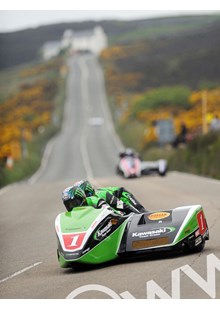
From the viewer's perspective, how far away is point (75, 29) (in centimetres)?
1298

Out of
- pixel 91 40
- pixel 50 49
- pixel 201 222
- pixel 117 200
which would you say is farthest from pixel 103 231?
pixel 91 40

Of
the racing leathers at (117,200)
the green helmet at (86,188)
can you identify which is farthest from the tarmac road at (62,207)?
the green helmet at (86,188)

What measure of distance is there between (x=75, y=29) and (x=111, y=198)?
2.78 metres

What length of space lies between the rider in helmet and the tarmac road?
1.24 ft

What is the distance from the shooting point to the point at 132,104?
16.6m

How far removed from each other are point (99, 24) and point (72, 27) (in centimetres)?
37

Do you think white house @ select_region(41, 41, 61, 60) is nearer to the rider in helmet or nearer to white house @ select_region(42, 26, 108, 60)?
white house @ select_region(42, 26, 108, 60)

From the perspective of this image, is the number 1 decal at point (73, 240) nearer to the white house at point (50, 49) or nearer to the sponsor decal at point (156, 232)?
the sponsor decal at point (156, 232)

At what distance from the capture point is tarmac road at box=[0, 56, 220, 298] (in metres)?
9.99

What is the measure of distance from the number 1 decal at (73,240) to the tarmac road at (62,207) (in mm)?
321

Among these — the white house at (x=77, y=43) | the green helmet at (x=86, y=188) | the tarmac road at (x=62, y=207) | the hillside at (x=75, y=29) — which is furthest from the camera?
the white house at (x=77, y=43)

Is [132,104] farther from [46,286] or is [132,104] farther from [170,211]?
[46,286]

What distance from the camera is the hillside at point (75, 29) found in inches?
472
